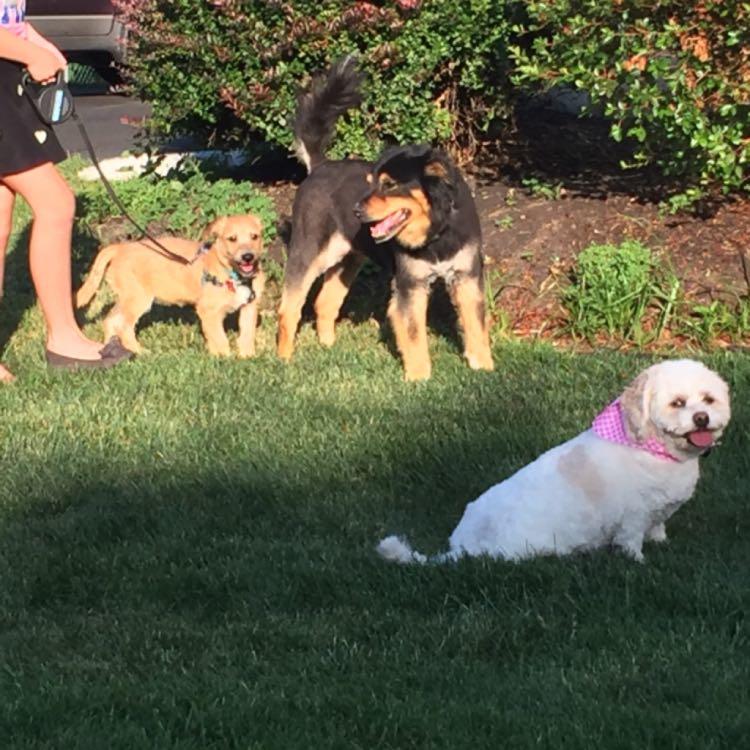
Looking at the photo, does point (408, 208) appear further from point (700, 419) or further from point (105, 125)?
point (105, 125)

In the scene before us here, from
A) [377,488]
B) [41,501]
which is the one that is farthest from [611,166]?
[41,501]

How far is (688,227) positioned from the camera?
8.22 meters

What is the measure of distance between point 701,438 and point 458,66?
559cm

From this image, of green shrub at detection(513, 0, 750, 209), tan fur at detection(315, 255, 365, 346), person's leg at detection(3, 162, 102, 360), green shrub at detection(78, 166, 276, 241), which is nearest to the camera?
person's leg at detection(3, 162, 102, 360)

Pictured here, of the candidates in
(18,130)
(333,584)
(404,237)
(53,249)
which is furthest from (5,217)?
(333,584)

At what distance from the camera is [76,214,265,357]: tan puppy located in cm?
766

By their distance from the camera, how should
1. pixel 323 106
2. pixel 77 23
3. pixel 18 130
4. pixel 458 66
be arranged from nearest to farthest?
pixel 18 130 → pixel 323 106 → pixel 458 66 → pixel 77 23

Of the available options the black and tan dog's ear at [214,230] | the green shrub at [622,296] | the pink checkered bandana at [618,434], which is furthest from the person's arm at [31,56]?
the pink checkered bandana at [618,434]

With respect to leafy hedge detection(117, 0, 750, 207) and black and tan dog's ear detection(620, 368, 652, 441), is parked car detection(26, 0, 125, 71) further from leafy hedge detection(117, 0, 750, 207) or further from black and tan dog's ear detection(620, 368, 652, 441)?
black and tan dog's ear detection(620, 368, 652, 441)

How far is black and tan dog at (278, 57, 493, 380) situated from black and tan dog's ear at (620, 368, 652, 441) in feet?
8.12

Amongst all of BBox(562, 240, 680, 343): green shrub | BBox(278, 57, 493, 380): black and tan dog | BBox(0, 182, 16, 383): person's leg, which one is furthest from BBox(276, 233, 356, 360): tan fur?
BBox(0, 182, 16, 383): person's leg

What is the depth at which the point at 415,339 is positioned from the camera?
23.0 feet

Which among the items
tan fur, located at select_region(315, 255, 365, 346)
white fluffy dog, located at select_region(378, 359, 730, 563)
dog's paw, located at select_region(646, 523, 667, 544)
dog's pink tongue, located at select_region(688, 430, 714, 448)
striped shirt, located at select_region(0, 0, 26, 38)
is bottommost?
tan fur, located at select_region(315, 255, 365, 346)

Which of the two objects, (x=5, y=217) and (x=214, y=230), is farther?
(x=214, y=230)
